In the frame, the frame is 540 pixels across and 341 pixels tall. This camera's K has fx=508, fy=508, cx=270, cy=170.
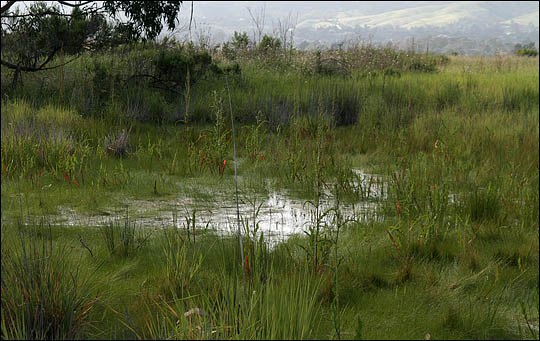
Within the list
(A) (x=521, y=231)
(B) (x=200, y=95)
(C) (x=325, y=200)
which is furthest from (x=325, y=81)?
(A) (x=521, y=231)

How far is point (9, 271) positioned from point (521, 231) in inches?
113

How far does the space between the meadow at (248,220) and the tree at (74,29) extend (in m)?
0.44

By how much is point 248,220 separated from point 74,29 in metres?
4.63

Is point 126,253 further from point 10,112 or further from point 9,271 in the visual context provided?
point 10,112

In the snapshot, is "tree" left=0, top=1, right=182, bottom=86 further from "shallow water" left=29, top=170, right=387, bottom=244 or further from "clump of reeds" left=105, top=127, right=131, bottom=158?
"shallow water" left=29, top=170, right=387, bottom=244

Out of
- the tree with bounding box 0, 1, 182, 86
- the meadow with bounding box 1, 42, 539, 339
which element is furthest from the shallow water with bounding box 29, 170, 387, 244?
the tree with bounding box 0, 1, 182, 86

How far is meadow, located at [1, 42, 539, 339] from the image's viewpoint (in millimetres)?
1813

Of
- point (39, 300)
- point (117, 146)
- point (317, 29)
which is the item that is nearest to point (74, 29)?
point (117, 146)

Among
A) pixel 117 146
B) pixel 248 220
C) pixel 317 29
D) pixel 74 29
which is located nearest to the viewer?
pixel 248 220

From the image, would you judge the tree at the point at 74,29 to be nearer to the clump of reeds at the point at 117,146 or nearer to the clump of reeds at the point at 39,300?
the clump of reeds at the point at 117,146

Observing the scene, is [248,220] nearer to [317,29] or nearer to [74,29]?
[74,29]

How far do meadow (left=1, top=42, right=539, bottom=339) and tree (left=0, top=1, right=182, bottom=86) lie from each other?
44cm

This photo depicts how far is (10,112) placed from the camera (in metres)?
4.86

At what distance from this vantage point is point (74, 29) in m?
6.62
